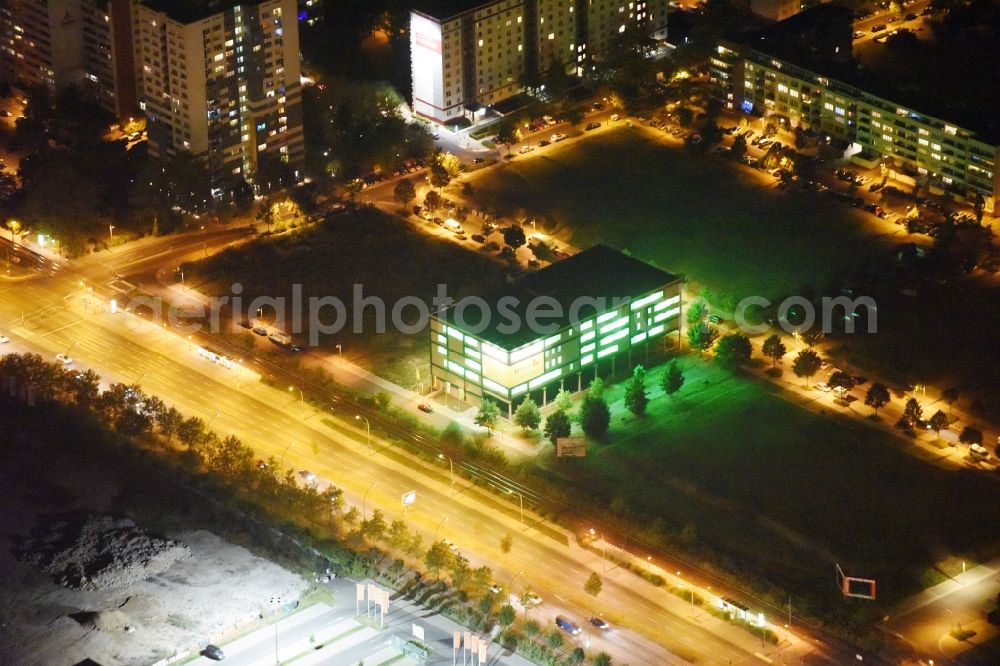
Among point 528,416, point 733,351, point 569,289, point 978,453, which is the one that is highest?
point 569,289

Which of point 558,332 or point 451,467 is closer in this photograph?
point 451,467

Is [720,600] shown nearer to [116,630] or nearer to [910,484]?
[910,484]

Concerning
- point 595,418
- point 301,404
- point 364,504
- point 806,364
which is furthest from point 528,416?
point 806,364

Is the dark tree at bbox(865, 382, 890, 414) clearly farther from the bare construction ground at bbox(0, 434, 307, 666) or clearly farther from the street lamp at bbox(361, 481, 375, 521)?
the bare construction ground at bbox(0, 434, 307, 666)

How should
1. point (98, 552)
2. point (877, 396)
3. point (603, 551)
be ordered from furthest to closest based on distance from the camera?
point (877, 396)
point (603, 551)
point (98, 552)

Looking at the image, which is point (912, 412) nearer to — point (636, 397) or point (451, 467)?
point (636, 397)

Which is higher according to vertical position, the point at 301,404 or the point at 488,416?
the point at 488,416
